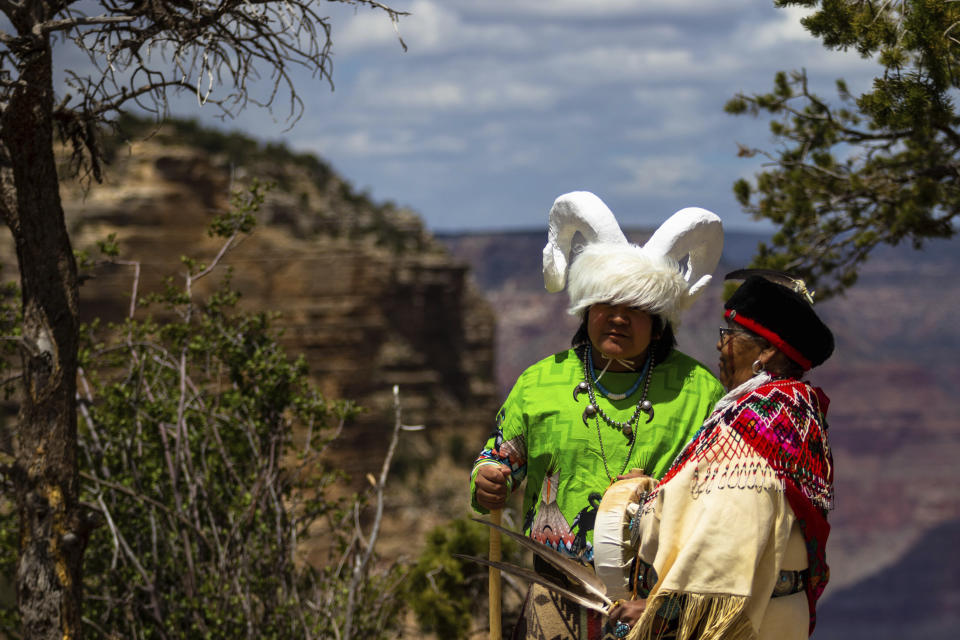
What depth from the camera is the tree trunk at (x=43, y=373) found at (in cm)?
376

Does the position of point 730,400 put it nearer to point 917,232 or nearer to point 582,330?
point 582,330

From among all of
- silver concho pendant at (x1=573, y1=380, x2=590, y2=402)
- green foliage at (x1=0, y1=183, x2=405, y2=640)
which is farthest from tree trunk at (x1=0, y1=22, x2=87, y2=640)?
silver concho pendant at (x1=573, y1=380, x2=590, y2=402)

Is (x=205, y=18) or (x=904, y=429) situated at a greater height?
(x=205, y=18)

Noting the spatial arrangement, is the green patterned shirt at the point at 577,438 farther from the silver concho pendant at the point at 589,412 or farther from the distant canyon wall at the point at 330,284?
the distant canyon wall at the point at 330,284

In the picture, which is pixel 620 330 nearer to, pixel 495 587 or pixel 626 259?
pixel 626 259

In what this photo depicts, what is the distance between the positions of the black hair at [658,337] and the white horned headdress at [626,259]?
0.09 ft

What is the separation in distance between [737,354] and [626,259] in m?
0.44

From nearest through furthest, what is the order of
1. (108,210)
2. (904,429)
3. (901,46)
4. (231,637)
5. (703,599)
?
(703,599) → (901,46) → (231,637) → (108,210) → (904,429)

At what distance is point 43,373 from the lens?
3.81 metres

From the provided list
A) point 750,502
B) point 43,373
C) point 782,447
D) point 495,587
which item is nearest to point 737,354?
point 782,447

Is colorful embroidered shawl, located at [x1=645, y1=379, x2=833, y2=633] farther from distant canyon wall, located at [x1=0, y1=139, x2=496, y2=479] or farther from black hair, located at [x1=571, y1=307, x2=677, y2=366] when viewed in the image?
distant canyon wall, located at [x1=0, y1=139, x2=496, y2=479]

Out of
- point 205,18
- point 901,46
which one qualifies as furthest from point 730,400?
point 205,18

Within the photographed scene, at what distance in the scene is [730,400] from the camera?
2.76 metres

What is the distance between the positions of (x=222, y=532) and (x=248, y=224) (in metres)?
1.49
